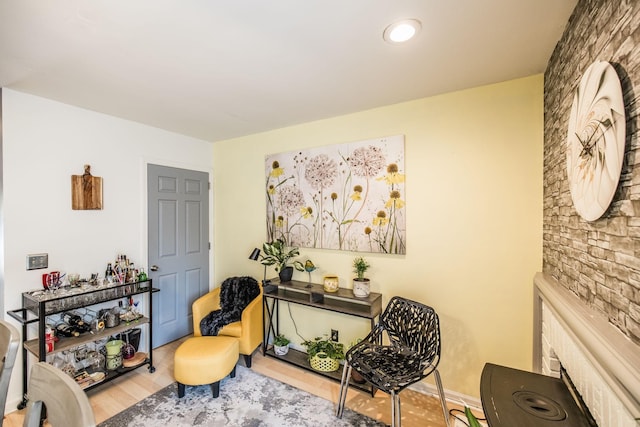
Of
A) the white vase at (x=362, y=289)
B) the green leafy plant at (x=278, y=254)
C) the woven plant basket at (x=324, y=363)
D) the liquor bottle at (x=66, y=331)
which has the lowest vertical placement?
the woven plant basket at (x=324, y=363)

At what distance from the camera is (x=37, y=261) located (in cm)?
213

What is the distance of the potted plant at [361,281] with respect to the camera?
229cm

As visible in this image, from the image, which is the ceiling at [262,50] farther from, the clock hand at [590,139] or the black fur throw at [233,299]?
the black fur throw at [233,299]

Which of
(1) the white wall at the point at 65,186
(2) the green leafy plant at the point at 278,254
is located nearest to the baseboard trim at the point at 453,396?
(2) the green leafy plant at the point at 278,254

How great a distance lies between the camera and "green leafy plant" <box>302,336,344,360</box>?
8.07 feet

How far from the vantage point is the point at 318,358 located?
8.08ft

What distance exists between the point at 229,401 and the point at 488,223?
2406mm

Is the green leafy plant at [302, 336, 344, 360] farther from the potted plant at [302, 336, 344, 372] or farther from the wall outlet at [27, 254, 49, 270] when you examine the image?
the wall outlet at [27, 254, 49, 270]

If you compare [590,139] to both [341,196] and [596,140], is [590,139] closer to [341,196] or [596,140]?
[596,140]

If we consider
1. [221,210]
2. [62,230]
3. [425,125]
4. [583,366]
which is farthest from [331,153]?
[62,230]

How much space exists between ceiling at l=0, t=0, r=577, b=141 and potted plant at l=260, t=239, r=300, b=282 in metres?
1.36

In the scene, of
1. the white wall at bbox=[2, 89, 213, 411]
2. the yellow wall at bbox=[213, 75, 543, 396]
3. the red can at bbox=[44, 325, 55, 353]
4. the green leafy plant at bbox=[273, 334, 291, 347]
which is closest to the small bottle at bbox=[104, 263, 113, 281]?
the white wall at bbox=[2, 89, 213, 411]

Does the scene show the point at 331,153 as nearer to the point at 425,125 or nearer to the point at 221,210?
the point at 425,125

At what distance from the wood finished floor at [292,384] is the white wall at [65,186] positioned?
0.60 meters
